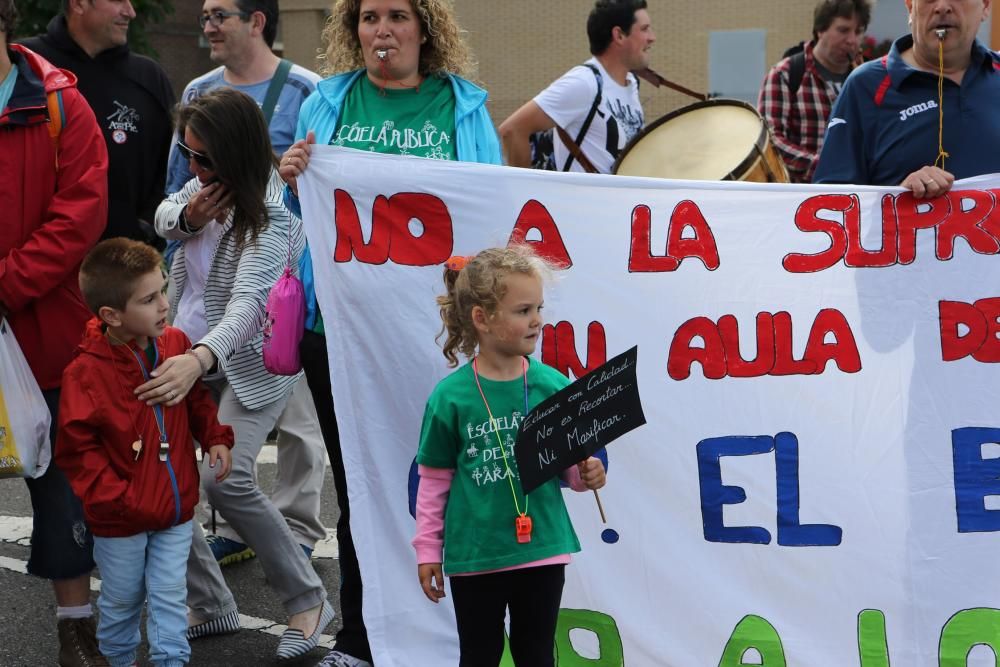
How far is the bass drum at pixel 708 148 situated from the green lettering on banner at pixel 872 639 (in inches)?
75.1

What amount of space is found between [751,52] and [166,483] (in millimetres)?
19566

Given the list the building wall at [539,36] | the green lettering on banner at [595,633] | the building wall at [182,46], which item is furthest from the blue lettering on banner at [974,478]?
the building wall at [182,46]

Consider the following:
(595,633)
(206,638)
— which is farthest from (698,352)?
(206,638)

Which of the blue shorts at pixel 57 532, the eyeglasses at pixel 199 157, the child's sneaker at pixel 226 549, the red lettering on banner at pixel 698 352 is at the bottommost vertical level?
the child's sneaker at pixel 226 549

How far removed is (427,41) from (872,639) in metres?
2.19

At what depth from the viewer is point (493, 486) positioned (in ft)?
10.4

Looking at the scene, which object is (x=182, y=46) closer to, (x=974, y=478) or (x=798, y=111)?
(x=798, y=111)

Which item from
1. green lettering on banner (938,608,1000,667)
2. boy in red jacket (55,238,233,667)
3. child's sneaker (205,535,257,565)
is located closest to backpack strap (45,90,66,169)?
boy in red jacket (55,238,233,667)

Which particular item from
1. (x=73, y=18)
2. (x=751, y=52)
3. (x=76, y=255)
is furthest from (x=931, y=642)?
(x=751, y=52)

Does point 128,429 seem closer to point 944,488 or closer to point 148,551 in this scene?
point 148,551

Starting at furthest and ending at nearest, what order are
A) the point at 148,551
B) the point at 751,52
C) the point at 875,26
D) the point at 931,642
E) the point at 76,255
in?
the point at 751,52 → the point at 875,26 → the point at 76,255 → the point at 148,551 → the point at 931,642

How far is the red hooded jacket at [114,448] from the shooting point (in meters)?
3.82

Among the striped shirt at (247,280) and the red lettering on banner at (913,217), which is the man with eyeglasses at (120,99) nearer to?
the striped shirt at (247,280)

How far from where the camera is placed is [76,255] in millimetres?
4277
